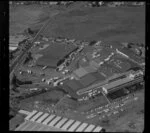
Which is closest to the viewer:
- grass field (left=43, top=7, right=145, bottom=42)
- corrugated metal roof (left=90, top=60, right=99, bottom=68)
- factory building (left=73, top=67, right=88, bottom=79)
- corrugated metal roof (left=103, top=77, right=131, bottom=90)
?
corrugated metal roof (left=103, top=77, right=131, bottom=90)

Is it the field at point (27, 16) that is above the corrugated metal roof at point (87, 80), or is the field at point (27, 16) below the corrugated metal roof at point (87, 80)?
above

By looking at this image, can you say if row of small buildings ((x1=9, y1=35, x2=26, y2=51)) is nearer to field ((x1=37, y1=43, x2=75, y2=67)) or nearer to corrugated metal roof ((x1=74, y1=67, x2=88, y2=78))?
field ((x1=37, y1=43, x2=75, y2=67))

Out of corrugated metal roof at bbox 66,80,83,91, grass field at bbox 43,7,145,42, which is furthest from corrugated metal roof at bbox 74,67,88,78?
grass field at bbox 43,7,145,42

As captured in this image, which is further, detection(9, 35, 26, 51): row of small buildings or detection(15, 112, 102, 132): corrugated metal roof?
detection(9, 35, 26, 51): row of small buildings

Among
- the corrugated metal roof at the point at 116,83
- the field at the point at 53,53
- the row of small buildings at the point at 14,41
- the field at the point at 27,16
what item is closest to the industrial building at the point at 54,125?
the corrugated metal roof at the point at 116,83

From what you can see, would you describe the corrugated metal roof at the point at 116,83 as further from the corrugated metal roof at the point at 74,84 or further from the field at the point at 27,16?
the field at the point at 27,16

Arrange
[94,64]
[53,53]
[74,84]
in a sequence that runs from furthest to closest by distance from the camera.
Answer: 1. [53,53]
2. [94,64]
3. [74,84]

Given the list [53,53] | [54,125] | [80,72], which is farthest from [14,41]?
[54,125]

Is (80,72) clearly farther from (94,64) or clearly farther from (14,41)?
(14,41)
